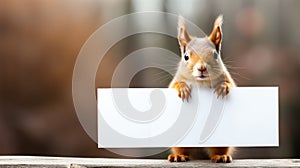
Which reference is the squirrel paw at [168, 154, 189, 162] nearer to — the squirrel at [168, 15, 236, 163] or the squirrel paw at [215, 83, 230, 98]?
the squirrel at [168, 15, 236, 163]

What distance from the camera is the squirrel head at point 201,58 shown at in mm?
645

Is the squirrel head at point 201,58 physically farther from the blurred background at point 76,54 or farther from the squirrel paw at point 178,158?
the blurred background at point 76,54

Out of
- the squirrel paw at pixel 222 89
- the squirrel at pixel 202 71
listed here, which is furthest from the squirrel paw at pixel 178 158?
the squirrel paw at pixel 222 89

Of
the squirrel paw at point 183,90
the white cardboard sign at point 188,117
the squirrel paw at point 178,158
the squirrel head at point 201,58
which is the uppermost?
the squirrel head at point 201,58

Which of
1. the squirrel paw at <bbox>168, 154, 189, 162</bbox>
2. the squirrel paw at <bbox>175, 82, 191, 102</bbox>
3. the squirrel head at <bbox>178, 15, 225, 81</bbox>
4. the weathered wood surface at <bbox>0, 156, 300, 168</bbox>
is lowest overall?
the weathered wood surface at <bbox>0, 156, 300, 168</bbox>

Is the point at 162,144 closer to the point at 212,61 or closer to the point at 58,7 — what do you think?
the point at 212,61

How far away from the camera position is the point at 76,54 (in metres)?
1.22

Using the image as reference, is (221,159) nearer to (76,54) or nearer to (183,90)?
(183,90)

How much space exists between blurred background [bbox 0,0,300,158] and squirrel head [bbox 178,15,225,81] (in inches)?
20.5

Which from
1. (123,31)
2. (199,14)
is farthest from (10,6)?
(199,14)

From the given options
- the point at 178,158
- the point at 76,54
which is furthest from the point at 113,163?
the point at 76,54

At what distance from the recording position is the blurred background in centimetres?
120

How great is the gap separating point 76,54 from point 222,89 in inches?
25.3

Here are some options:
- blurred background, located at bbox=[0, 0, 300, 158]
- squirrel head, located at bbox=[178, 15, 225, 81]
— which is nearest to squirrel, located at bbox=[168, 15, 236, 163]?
squirrel head, located at bbox=[178, 15, 225, 81]
